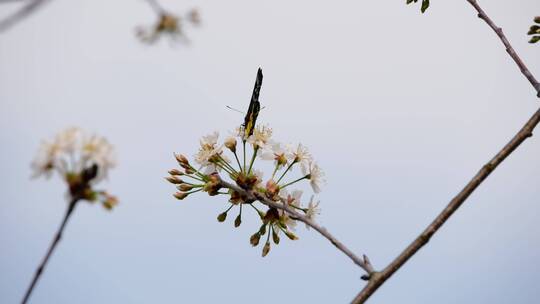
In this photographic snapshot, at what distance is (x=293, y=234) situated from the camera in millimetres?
3467

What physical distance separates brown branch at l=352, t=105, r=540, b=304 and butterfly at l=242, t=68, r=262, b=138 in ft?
6.37

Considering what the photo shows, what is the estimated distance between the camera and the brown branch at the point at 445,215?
209cm

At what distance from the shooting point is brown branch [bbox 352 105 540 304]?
2.09 metres

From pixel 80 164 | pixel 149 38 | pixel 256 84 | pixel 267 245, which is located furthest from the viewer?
pixel 149 38

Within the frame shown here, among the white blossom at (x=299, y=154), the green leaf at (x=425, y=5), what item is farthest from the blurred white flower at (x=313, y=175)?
the green leaf at (x=425, y=5)

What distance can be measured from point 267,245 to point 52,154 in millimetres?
2041

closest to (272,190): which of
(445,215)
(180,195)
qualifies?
(180,195)

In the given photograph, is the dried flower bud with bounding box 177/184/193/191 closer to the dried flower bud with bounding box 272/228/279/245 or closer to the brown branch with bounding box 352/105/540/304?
the dried flower bud with bounding box 272/228/279/245

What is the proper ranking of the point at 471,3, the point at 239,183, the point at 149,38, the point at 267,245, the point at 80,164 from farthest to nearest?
the point at 149,38
the point at 267,245
the point at 239,183
the point at 471,3
the point at 80,164

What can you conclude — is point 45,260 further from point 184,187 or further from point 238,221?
point 238,221

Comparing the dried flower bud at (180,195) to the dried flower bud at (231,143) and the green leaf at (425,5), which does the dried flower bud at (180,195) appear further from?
the green leaf at (425,5)

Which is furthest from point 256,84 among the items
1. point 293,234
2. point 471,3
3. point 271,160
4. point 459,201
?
point 459,201

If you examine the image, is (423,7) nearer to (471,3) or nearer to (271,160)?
(471,3)

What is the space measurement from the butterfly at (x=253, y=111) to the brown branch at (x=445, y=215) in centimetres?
194
